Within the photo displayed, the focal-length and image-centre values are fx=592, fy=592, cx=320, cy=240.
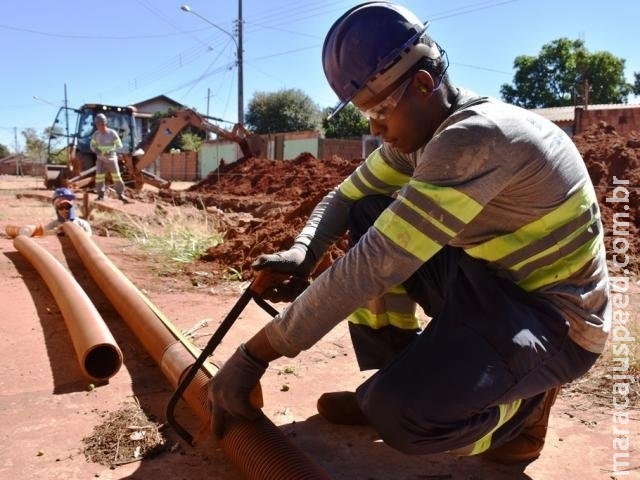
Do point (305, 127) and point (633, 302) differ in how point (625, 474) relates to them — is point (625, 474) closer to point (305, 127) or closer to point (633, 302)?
point (633, 302)

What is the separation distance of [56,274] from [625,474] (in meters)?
3.59

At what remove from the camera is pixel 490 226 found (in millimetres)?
1844

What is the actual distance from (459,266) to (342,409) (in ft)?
2.84

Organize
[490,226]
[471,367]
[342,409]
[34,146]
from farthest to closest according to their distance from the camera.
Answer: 1. [34,146]
2. [342,409]
3. [490,226]
4. [471,367]

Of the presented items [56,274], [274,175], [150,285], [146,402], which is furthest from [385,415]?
[274,175]

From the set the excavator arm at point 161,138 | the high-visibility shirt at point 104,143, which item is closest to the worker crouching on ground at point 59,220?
the high-visibility shirt at point 104,143

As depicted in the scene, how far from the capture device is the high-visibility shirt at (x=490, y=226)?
5.37 feet

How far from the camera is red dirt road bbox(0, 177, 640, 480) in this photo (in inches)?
82.6

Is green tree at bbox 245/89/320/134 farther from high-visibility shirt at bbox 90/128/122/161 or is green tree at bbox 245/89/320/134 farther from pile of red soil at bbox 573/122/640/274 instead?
pile of red soil at bbox 573/122/640/274

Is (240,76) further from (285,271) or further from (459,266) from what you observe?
(459,266)

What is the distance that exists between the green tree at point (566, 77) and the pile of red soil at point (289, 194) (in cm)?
2666

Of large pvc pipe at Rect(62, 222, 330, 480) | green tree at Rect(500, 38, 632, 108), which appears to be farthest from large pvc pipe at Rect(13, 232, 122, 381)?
green tree at Rect(500, 38, 632, 108)

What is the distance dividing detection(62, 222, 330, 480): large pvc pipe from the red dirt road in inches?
5.9

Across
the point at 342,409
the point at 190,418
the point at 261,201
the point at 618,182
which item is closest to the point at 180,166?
the point at 261,201
